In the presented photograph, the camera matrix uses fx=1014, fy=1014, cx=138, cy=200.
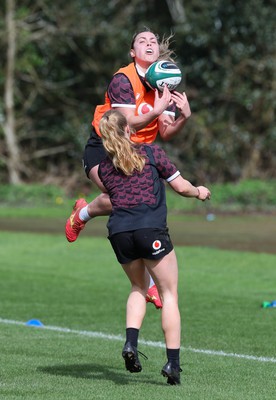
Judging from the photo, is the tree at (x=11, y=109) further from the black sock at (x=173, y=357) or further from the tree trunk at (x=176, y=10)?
the black sock at (x=173, y=357)

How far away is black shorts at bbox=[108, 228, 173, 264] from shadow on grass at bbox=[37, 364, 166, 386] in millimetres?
1047

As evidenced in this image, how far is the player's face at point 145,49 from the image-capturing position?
8.66m

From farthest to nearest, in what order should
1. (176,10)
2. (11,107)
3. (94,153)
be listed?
(176,10)
(11,107)
(94,153)

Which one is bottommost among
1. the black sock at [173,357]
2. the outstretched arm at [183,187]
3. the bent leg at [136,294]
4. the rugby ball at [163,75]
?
the black sock at [173,357]

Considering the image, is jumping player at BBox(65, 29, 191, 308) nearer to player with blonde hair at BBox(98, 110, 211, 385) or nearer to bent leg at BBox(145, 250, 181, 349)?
player with blonde hair at BBox(98, 110, 211, 385)

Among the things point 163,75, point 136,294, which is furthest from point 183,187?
point 163,75

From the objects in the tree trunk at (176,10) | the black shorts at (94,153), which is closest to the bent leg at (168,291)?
the black shorts at (94,153)

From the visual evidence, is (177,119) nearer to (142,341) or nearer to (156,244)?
(156,244)

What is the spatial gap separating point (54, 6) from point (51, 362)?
33.7 m

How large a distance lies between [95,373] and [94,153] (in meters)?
2.06

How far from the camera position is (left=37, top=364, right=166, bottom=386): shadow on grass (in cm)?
793

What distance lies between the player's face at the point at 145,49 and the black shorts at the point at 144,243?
1.83 meters

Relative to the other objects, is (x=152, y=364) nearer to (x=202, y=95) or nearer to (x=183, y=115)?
(x=183, y=115)

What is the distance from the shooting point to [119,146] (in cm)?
741
